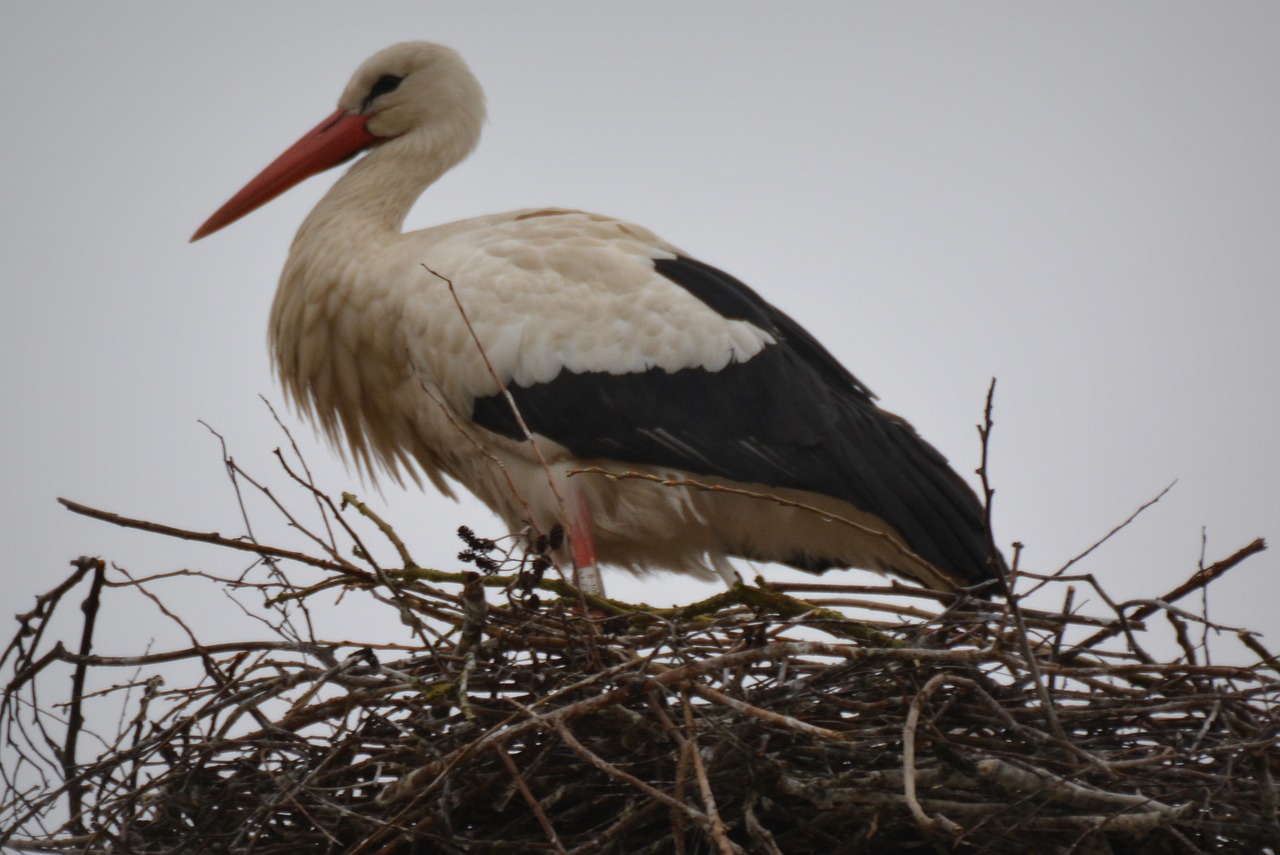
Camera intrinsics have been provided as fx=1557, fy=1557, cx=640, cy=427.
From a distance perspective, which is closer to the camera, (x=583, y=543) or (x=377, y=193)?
(x=583, y=543)

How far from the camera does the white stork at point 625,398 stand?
3770mm

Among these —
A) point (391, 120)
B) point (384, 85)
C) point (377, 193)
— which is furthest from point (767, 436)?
point (384, 85)

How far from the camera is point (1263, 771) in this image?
7.72 ft

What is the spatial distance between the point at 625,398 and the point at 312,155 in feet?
5.04

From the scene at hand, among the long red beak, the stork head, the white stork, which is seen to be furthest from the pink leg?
the long red beak

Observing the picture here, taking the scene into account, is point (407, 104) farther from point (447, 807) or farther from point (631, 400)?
point (447, 807)

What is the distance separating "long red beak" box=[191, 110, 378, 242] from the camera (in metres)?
4.72

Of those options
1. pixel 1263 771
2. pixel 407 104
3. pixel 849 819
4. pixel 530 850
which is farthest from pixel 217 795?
pixel 407 104

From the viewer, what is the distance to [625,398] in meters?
3.81

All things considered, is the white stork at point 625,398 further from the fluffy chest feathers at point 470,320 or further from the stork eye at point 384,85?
the stork eye at point 384,85

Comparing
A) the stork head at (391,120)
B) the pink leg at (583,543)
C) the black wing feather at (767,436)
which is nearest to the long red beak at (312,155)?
the stork head at (391,120)

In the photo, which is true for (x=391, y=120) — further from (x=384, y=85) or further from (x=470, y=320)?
(x=470, y=320)

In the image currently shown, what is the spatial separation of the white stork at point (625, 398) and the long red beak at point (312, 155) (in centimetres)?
62

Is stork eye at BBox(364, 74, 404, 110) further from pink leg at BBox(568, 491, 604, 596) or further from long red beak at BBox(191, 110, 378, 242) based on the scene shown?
pink leg at BBox(568, 491, 604, 596)
